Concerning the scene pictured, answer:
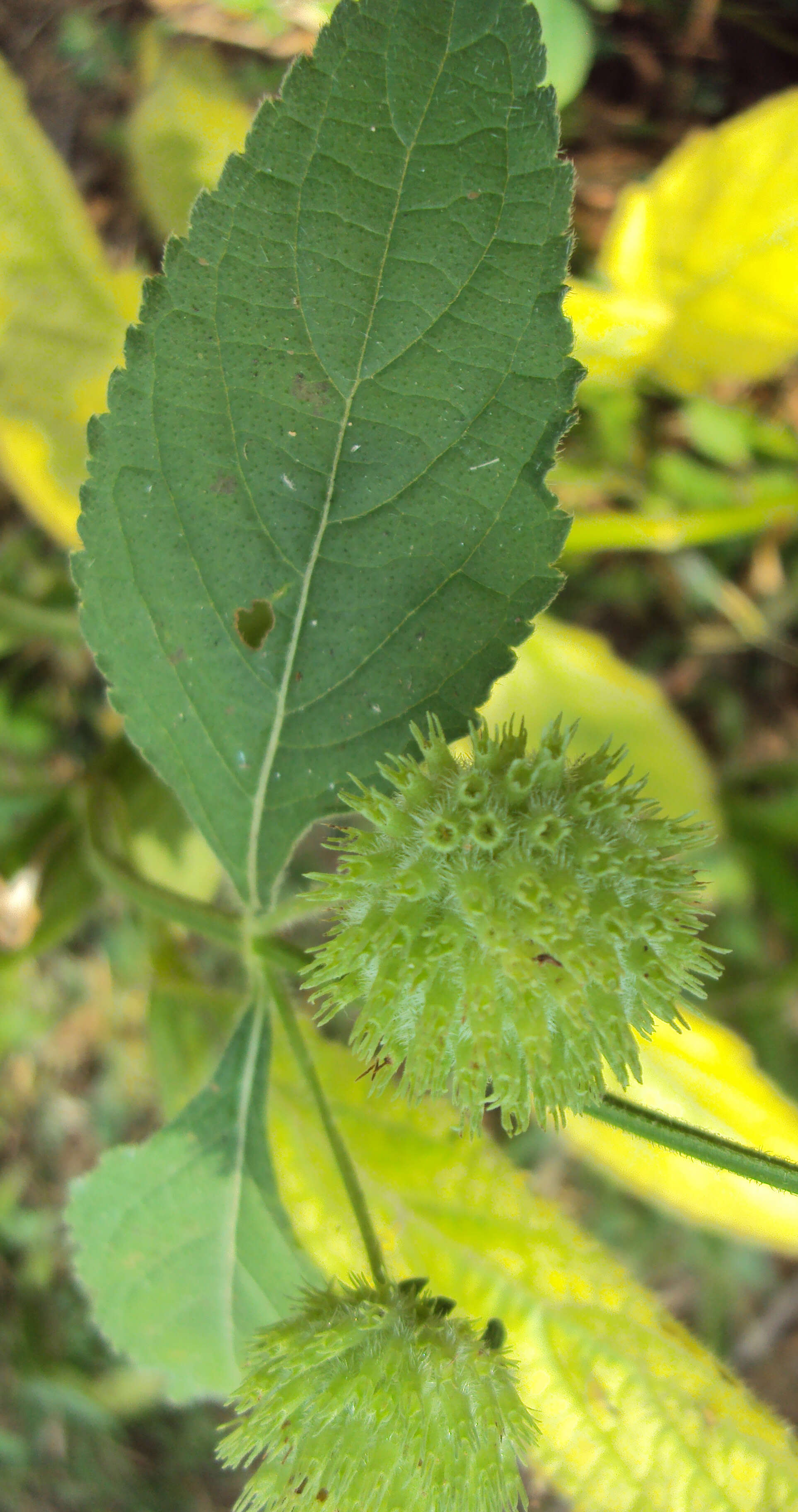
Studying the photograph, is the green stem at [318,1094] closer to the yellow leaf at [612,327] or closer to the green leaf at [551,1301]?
the green leaf at [551,1301]

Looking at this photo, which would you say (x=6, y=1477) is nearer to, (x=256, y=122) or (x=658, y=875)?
(x=658, y=875)

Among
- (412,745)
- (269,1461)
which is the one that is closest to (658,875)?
(412,745)

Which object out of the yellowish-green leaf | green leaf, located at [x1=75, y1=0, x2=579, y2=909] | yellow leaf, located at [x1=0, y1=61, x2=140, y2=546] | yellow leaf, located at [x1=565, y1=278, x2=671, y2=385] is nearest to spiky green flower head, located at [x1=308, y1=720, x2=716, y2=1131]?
green leaf, located at [x1=75, y1=0, x2=579, y2=909]

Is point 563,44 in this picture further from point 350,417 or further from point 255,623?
point 255,623

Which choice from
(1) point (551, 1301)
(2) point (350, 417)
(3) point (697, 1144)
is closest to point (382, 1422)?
(3) point (697, 1144)

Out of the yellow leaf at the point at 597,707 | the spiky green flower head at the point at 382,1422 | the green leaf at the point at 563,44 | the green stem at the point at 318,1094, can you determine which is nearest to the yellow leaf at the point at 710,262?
the green leaf at the point at 563,44

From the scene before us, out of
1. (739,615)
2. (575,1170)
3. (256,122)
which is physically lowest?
(575,1170)
